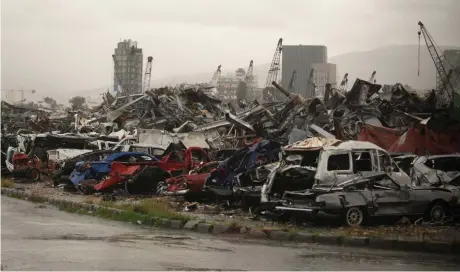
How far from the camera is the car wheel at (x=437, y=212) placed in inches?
566

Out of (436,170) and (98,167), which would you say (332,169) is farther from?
(98,167)

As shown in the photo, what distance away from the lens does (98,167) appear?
2328cm

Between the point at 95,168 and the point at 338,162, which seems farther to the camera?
the point at 95,168

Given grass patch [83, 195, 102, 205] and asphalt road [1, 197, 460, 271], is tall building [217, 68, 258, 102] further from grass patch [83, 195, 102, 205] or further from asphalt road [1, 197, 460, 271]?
asphalt road [1, 197, 460, 271]

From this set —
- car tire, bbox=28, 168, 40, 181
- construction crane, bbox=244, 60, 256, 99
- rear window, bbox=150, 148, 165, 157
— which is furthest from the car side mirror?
construction crane, bbox=244, 60, 256, 99

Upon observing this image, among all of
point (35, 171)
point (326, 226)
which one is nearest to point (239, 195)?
point (326, 226)

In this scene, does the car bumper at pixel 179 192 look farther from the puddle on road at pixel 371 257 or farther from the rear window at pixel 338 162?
the puddle on road at pixel 371 257

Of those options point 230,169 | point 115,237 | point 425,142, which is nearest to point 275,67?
point 425,142

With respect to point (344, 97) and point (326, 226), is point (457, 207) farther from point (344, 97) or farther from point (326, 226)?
point (344, 97)

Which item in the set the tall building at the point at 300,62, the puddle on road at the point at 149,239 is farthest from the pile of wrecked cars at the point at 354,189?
the tall building at the point at 300,62

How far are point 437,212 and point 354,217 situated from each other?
2.34m

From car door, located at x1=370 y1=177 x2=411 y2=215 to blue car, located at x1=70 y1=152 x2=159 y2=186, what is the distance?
1202 cm

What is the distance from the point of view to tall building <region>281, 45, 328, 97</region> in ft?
388

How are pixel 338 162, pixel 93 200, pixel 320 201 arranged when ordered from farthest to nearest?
pixel 93 200
pixel 338 162
pixel 320 201
